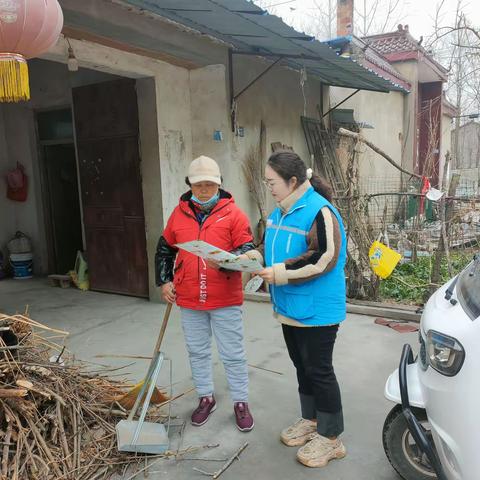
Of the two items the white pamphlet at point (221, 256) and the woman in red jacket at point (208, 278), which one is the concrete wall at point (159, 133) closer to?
the woman in red jacket at point (208, 278)

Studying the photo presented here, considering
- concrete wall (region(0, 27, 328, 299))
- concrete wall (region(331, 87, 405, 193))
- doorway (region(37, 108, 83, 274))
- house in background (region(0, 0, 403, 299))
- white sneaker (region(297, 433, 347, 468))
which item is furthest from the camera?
concrete wall (region(331, 87, 405, 193))

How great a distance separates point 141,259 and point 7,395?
3549 millimetres

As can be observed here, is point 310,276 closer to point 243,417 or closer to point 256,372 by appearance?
point 243,417

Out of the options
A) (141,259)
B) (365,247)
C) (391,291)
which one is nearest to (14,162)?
(141,259)

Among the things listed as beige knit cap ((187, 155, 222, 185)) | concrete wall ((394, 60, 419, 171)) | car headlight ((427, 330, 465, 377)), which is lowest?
car headlight ((427, 330, 465, 377))

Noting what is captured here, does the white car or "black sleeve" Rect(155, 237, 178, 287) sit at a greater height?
"black sleeve" Rect(155, 237, 178, 287)

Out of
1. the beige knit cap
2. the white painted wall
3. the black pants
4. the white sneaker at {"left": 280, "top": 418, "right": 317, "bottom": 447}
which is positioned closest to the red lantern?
the beige knit cap

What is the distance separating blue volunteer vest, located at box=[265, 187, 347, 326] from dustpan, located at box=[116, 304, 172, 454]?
867 mm

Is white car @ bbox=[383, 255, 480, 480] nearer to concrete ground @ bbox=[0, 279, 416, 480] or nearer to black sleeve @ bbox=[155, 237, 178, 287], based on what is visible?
concrete ground @ bbox=[0, 279, 416, 480]

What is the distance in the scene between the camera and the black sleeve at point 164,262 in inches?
114

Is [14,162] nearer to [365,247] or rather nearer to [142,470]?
[365,247]

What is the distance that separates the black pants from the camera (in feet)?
7.76

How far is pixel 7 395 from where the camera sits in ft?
7.23

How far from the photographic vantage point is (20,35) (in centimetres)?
262
